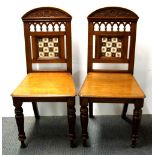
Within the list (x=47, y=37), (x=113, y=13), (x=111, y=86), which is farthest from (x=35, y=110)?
(x=113, y=13)

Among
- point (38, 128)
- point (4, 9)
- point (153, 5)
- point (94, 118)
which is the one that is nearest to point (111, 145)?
point (94, 118)

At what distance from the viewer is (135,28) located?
6.07 feet

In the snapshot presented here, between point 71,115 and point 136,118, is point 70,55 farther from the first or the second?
point 136,118

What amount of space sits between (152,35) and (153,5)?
24 cm

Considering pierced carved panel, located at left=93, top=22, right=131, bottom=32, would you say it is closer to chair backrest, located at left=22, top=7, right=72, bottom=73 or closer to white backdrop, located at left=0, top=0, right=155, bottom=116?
white backdrop, located at left=0, top=0, right=155, bottom=116

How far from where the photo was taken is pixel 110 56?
194cm

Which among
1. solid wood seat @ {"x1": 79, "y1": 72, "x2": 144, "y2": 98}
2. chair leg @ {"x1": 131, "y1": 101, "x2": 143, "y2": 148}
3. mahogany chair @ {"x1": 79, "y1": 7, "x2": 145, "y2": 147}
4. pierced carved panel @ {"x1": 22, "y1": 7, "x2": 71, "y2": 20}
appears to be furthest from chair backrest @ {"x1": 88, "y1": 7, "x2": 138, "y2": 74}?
chair leg @ {"x1": 131, "y1": 101, "x2": 143, "y2": 148}

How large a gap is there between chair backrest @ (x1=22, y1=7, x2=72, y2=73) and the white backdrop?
115mm

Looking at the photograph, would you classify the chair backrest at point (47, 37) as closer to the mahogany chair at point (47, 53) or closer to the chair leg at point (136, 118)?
the mahogany chair at point (47, 53)

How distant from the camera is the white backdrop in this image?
1935 millimetres

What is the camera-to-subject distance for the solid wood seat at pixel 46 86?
164 centimetres

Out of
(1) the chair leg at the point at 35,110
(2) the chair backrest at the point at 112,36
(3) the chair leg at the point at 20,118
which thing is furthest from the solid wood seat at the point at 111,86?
(1) the chair leg at the point at 35,110

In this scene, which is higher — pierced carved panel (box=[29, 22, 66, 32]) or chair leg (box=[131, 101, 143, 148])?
pierced carved panel (box=[29, 22, 66, 32])

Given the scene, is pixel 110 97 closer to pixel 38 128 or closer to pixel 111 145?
pixel 111 145
